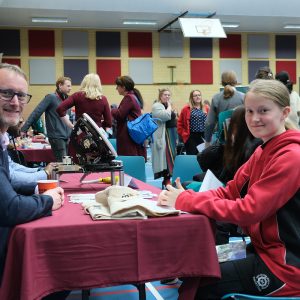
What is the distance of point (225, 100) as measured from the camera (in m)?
5.21

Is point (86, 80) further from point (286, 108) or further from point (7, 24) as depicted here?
point (7, 24)

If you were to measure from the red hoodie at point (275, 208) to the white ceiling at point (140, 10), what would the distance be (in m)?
10.6

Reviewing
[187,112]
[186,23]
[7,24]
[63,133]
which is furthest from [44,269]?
[7,24]

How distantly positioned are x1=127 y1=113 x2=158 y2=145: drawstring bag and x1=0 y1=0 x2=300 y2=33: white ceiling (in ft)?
24.4

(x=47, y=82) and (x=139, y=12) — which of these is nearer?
(x=139, y=12)

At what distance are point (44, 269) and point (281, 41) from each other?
15.9 meters

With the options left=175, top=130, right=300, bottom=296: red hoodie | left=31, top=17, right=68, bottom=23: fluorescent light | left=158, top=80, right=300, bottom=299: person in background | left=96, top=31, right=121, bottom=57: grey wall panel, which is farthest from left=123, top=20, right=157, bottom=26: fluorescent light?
left=175, top=130, right=300, bottom=296: red hoodie

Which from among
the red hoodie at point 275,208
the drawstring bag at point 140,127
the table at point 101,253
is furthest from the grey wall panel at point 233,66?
the table at point 101,253

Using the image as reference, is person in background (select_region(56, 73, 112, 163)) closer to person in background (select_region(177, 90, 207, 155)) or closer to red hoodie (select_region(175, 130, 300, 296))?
person in background (select_region(177, 90, 207, 155))

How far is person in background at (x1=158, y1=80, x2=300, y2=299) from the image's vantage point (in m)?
1.66

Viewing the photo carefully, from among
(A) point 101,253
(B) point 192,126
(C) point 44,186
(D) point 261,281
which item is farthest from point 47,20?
(D) point 261,281

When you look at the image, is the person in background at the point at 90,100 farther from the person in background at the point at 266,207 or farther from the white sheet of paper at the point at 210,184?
the person in background at the point at 266,207

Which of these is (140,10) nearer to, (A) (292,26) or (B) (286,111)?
(A) (292,26)

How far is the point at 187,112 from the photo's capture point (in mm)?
6930
